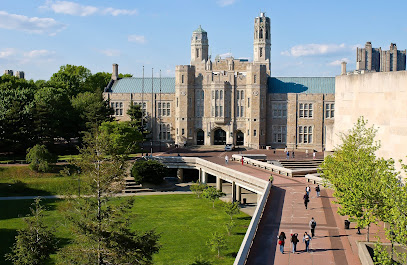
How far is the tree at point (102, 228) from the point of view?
23156 millimetres

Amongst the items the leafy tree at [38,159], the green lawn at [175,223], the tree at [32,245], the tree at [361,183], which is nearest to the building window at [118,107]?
the leafy tree at [38,159]

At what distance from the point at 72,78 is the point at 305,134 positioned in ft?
179

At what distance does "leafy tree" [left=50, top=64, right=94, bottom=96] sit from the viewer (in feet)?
337

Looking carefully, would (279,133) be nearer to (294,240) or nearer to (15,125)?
(15,125)

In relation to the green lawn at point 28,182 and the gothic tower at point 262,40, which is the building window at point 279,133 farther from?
the green lawn at point 28,182

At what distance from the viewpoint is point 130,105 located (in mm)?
78562

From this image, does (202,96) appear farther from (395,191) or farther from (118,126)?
(395,191)

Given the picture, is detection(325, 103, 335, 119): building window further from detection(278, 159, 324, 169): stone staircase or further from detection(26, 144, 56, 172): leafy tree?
detection(26, 144, 56, 172): leafy tree

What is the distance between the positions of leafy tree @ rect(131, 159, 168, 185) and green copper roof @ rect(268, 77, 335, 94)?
31.6 metres

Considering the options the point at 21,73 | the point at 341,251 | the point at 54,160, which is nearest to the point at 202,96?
the point at 54,160

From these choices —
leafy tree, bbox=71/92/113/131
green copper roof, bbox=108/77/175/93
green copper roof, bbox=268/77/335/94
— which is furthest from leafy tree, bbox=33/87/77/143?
green copper roof, bbox=268/77/335/94

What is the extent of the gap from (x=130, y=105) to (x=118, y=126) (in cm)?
1794

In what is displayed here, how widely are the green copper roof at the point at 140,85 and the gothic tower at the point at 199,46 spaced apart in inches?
408

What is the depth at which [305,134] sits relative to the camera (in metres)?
78.4
